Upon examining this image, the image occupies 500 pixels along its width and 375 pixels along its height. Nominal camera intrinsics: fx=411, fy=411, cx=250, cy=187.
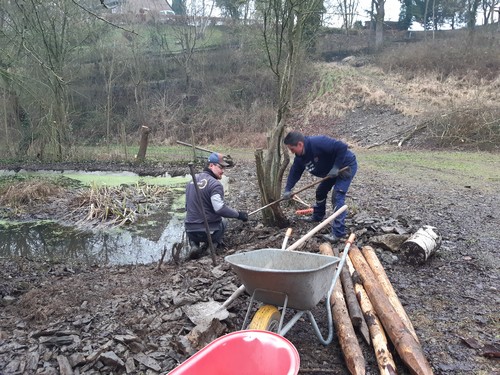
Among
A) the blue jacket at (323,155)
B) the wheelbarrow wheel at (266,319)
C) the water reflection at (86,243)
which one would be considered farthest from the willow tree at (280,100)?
the wheelbarrow wheel at (266,319)

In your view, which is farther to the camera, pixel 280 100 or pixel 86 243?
pixel 86 243

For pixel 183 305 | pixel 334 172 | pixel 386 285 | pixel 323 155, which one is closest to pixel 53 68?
pixel 323 155

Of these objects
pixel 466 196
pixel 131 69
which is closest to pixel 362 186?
pixel 466 196

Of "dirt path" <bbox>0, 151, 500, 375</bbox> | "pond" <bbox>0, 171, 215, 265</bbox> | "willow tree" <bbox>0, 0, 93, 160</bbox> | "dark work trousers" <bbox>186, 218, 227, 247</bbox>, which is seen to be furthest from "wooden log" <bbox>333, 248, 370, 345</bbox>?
"willow tree" <bbox>0, 0, 93, 160</bbox>

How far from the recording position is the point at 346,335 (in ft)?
10.5

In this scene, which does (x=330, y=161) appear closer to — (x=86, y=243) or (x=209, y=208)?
(x=209, y=208)

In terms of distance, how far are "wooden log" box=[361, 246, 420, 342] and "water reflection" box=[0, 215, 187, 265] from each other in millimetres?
2828

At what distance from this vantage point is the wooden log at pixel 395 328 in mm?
2857

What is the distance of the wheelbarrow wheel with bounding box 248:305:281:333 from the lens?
2.99 meters

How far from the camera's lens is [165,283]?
14.8 ft

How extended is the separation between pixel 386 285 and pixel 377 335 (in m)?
0.91

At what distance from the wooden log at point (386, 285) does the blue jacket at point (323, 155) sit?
144cm

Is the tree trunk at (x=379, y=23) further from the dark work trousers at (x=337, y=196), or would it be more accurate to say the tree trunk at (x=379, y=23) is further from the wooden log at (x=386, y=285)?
the wooden log at (x=386, y=285)

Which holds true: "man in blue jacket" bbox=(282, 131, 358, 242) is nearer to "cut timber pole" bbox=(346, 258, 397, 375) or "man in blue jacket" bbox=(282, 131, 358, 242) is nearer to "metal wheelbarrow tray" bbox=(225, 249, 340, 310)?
"cut timber pole" bbox=(346, 258, 397, 375)
